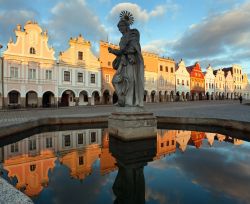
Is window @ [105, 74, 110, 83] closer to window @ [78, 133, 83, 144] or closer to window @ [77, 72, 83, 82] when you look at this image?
window @ [77, 72, 83, 82]

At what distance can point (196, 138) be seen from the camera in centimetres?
738

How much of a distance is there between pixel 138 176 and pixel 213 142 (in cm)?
373

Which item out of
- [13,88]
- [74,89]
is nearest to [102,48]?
[74,89]

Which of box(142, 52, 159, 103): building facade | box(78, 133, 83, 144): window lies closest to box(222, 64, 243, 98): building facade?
box(142, 52, 159, 103): building facade

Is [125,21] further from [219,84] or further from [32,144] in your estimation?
[219,84]

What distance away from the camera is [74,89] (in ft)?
109

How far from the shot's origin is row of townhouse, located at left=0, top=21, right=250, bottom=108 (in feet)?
91.2

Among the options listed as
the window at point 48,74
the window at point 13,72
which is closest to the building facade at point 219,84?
the window at point 48,74

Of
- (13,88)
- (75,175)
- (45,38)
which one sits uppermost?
(45,38)

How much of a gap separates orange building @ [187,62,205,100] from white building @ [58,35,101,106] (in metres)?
29.3

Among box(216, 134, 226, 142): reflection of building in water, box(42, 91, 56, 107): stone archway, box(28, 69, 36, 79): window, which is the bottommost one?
box(216, 134, 226, 142): reflection of building in water

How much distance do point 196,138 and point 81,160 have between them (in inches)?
161

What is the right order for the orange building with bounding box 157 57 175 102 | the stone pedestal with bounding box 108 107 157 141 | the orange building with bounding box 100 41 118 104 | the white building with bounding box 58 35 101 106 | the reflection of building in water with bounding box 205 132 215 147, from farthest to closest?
1. the orange building with bounding box 157 57 175 102
2. the orange building with bounding box 100 41 118 104
3. the white building with bounding box 58 35 101 106
4. the reflection of building in water with bounding box 205 132 215 147
5. the stone pedestal with bounding box 108 107 157 141

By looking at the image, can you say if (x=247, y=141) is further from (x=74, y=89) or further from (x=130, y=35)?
(x=74, y=89)
